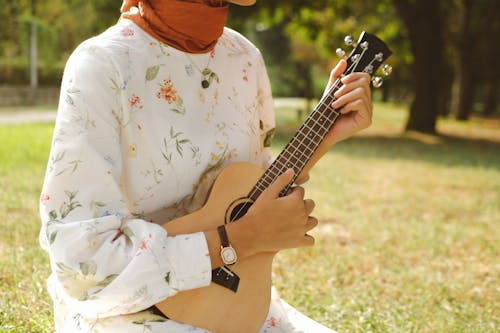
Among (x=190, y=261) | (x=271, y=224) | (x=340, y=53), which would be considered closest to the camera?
(x=190, y=261)

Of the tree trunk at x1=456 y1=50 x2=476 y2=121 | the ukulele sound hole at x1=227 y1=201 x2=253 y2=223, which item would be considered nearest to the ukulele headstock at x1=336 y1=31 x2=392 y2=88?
the ukulele sound hole at x1=227 y1=201 x2=253 y2=223

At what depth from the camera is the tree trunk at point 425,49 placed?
14953 millimetres

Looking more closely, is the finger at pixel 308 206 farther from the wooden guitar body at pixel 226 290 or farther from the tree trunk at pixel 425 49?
the tree trunk at pixel 425 49

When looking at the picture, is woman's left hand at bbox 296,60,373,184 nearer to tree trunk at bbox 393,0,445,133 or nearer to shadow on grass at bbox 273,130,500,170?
shadow on grass at bbox 273,130,500,170

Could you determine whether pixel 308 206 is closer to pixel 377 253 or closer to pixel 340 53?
pixel 340 53

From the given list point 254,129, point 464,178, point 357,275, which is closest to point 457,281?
point 357,275

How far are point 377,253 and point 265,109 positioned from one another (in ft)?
9.39

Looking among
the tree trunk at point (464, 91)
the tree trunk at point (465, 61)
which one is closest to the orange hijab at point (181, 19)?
the tree trunk at point (465, 61)

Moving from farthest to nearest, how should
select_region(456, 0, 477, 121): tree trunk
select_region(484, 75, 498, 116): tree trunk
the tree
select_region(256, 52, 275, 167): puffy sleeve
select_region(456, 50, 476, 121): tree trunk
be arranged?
select_region(484, 75, 498, 116): tree trunk < select_region(456, 50, 476, 121): tree trunk < the tree < select_region(456, 0, 477, 121): tree trunk < select_region(256, 52, 275, 167): puffy sleeve

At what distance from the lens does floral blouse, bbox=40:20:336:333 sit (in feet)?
5.40

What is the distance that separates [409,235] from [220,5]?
13.3 ft

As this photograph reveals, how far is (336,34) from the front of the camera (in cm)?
2133

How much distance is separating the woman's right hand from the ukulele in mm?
112

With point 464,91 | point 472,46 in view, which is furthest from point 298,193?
point 464,91
